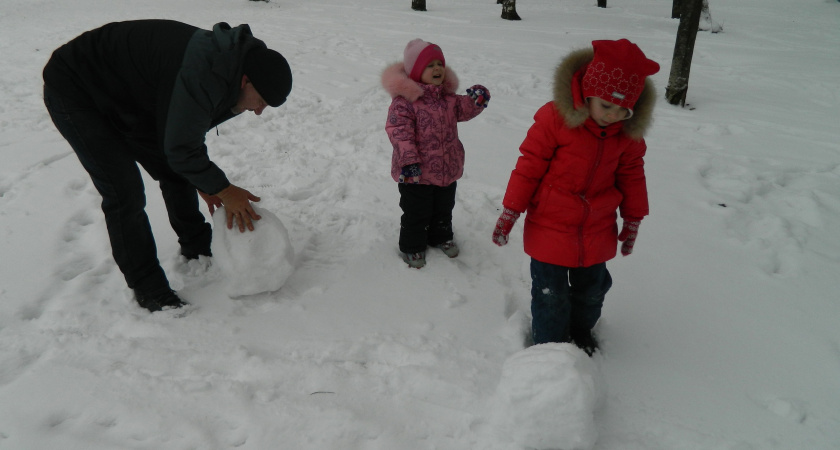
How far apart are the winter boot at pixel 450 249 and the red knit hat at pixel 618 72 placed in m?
1.47

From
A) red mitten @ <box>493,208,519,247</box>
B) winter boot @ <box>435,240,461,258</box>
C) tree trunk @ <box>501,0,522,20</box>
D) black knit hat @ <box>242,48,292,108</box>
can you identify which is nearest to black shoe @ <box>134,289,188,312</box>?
black knit hat @ <box>242,48,292,108</box>

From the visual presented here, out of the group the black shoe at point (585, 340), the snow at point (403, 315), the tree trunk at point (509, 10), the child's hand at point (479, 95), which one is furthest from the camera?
the tree trunk at point (509, 10)

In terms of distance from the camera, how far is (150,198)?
3.62 meters

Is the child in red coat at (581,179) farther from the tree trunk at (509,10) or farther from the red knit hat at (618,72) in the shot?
the tree trunk at (509,10)

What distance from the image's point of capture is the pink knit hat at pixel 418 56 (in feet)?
8.70

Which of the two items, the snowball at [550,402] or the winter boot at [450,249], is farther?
the winter boot at [450,249]

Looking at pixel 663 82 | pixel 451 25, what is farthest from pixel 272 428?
pixel 451 25

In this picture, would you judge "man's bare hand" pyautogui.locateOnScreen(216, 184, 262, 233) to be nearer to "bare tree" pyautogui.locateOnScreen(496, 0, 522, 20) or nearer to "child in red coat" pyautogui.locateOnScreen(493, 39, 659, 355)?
"child in red coat" pyautogui.locateOnScreen(493, 39, 659, 355)

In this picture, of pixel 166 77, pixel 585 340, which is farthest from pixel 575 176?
pixel 166 77

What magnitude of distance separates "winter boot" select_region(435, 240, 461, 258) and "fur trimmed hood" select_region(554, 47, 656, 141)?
1332 mm

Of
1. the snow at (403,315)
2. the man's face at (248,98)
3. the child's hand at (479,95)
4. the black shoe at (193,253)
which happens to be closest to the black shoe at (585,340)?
the snow at (403,315)

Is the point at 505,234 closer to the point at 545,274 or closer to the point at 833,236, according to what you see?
the point at 545,274

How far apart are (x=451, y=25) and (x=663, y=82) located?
5.40 m

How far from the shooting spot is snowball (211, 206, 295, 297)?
2492 mm
